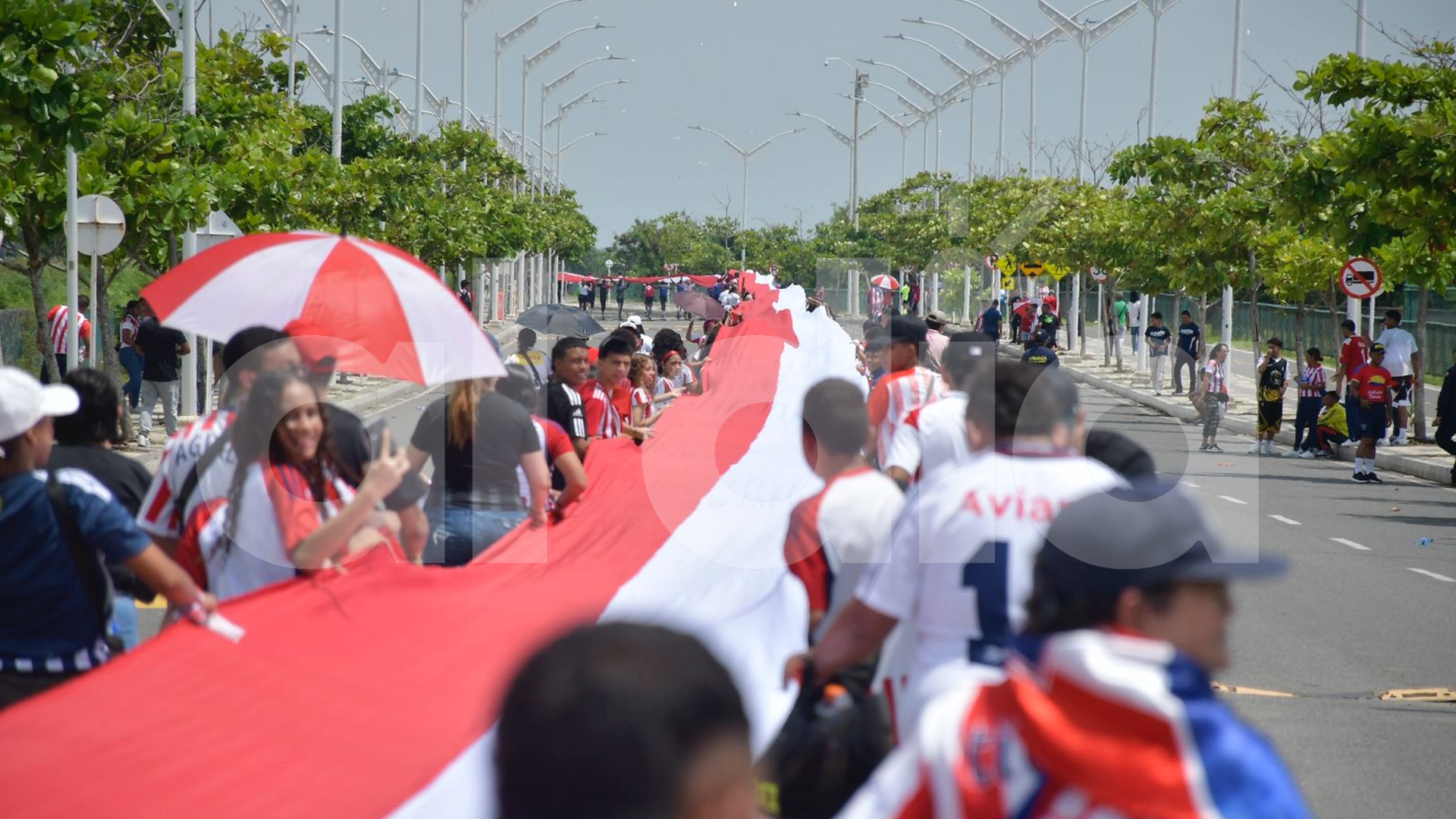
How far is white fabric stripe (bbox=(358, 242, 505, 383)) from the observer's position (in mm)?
7117

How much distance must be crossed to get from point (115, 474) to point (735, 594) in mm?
2773

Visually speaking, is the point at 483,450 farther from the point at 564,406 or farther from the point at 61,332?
the point at 61,332

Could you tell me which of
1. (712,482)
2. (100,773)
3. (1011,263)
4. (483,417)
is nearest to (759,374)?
(712,482)

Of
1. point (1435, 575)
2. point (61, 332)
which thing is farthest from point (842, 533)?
point (61, 332)

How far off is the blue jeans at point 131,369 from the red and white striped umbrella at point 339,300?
17554mm

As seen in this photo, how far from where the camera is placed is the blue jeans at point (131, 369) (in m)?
24.2

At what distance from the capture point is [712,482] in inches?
442

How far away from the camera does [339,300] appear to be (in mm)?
→ 7449

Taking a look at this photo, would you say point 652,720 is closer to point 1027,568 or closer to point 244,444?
point 1027,568

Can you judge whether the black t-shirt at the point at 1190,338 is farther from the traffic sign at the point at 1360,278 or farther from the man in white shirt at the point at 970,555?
the man in white shirt at the point at 970,555

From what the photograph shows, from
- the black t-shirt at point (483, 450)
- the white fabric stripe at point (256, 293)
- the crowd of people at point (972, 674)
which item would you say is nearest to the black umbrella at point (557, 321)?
the black t-shirt at point (483, 450)

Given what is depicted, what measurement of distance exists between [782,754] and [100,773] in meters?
1.84

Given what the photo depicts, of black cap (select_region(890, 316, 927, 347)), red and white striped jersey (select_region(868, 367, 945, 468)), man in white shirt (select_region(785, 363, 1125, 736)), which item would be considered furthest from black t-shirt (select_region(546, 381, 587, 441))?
man in white shirt (select_region(785, 363, 1125, 736))

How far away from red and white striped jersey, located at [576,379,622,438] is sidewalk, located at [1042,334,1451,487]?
414 centimetres
